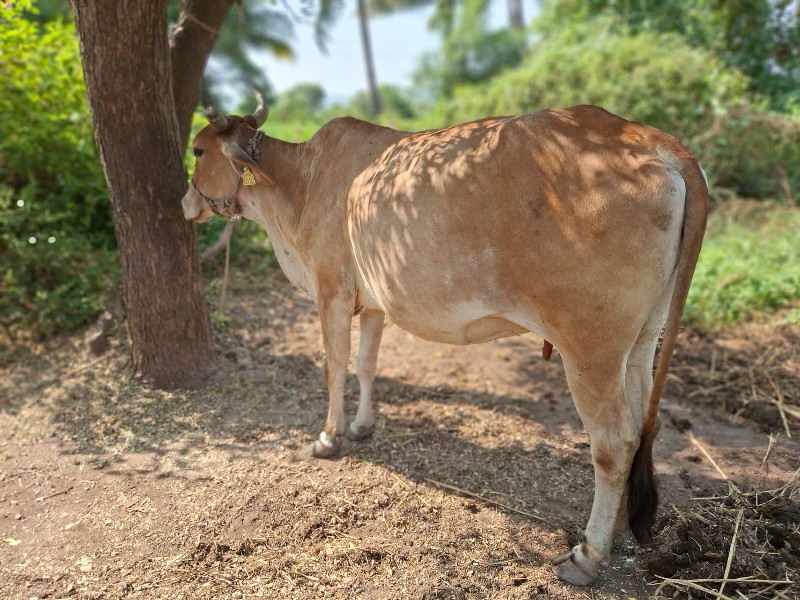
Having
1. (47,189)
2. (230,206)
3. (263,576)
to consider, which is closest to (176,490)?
(263,576)

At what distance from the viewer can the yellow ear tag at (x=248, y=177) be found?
13.8ft

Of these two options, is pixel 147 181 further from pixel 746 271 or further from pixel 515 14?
pixel 515 14

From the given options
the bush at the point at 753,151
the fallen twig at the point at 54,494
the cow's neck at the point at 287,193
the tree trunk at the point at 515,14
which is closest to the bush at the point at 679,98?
the bush at the point at 753,151

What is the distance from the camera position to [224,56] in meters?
23.5

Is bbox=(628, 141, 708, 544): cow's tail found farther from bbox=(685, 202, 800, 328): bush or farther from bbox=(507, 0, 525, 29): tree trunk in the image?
bbox=(507, 0, 525, 29): tree trunk

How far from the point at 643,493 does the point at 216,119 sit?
331cm

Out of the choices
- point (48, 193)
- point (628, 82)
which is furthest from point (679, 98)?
point (48, 193)

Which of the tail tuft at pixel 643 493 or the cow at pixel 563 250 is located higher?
the cow at pixel 563 250

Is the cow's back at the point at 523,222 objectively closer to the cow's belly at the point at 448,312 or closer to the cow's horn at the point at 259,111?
the cow's belly at the point at 448,312

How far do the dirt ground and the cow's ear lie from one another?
173 cm

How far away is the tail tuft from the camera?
3.05 meters

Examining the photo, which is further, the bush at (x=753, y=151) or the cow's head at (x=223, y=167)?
the bush at (x=753, y=151)

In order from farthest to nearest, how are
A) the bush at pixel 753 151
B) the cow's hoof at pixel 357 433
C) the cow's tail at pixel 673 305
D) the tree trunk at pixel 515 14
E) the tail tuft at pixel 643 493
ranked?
the tree trunk at pixel 515 14 → the bush at pixel 753 151 → the cow's hoof at pixel 357 433 → the tail tuft at pixel 643 493 → the cow's tail at pixel 673 305

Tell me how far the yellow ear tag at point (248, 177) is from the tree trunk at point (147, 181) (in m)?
0.77
